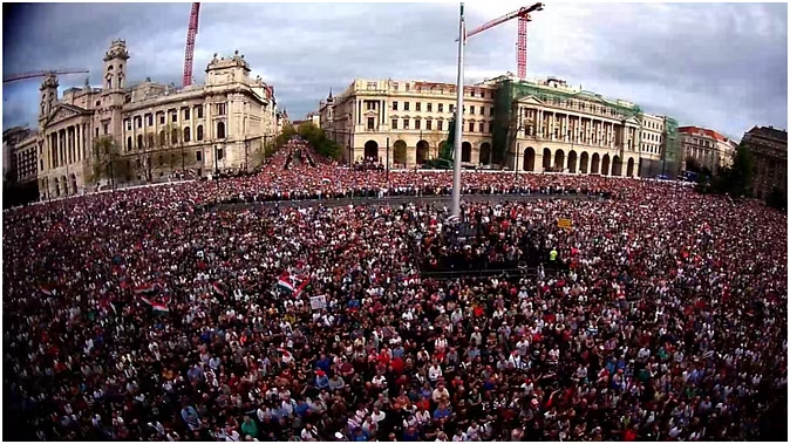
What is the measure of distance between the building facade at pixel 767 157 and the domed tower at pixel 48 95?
7628 mm

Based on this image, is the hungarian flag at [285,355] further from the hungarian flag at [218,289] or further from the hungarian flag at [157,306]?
the hungarian flag at [157,306]

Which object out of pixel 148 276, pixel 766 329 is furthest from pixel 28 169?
pixel 766 329

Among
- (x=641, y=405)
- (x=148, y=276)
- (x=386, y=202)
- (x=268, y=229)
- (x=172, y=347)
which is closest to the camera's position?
(x=641, y=405)

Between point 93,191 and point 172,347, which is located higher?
point 93,191

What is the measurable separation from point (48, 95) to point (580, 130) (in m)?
6.30

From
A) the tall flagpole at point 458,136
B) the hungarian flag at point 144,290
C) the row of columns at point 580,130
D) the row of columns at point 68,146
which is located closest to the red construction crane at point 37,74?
the row of columns at point 68,146

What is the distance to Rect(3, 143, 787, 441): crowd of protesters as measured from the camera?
592 cm

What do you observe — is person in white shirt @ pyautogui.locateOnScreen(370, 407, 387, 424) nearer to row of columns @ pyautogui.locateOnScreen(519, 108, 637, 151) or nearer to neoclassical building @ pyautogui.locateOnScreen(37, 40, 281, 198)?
neoclassical building @ pyautogui.locateOnScreen(37, 40, 281, 198)

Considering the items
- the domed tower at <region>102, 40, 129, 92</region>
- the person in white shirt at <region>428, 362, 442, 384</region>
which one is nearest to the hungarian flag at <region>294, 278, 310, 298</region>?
the person in white shirt at <region>428, 362, 442, 384</region>

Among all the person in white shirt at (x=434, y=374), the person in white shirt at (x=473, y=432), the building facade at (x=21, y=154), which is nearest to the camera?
the person in white shirt at (x=473, y=432)

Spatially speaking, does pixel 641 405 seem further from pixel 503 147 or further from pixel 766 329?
pixel 503 147

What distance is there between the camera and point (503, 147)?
8508 millimetres

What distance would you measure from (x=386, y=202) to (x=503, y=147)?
1.72 meters

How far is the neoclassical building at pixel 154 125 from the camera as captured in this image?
7.15m
